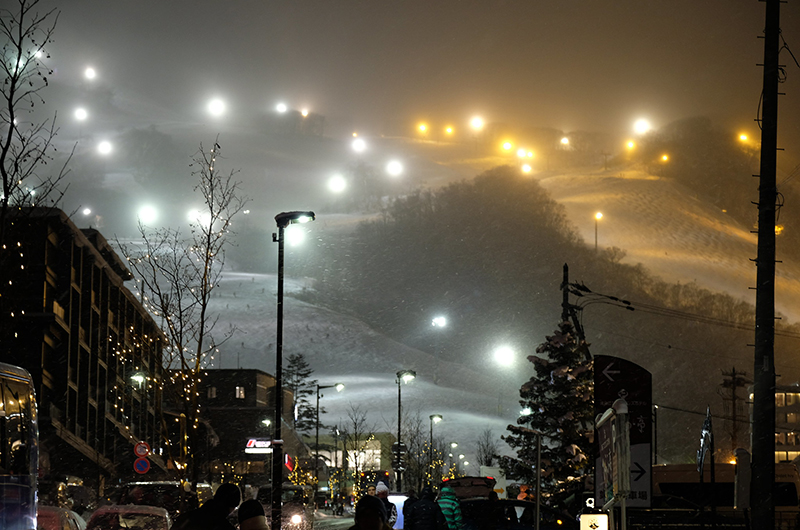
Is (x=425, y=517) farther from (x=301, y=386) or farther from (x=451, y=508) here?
(x=301, y=386)

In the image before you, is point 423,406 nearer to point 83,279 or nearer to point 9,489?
point 83,279

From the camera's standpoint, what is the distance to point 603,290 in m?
171

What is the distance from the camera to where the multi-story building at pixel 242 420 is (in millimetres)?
77062

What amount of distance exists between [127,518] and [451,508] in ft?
21.9

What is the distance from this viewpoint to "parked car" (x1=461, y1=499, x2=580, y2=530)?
1758 centimetres

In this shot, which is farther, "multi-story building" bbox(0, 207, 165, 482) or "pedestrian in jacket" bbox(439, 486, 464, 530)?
"multi-story building" bbox(0, 207, 165, 482)

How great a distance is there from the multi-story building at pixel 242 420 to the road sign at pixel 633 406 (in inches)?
2686

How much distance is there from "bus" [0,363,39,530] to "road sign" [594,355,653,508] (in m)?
7.54

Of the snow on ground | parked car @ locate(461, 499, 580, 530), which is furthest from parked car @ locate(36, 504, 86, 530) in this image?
the snow on ground

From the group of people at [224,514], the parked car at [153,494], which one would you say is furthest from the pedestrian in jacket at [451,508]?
the parked car at [153,494]

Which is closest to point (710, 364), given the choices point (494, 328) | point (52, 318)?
point (494, 328)

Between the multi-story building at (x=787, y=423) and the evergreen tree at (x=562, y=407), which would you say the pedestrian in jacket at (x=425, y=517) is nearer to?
the evergreen tree at (x=562, y=407)

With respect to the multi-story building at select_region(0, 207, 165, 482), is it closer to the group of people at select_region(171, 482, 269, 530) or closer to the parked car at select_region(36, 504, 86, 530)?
the parked car at select_region(36, 504, 86, 530)

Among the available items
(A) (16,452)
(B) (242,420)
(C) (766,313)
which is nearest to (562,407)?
(C) (766,313)
